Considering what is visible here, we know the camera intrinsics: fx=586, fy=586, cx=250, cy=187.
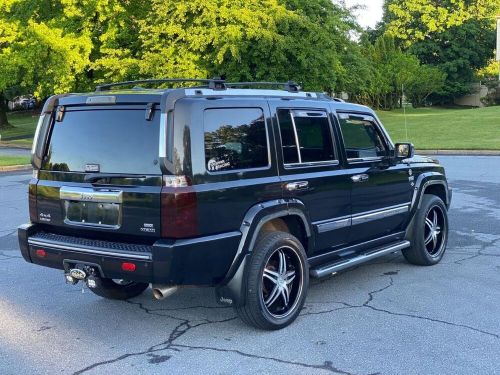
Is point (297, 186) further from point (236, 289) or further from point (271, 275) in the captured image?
point (236, 289)

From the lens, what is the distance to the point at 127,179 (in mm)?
4371

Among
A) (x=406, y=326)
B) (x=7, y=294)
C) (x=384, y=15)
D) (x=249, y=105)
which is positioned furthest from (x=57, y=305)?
(x=384, y=15)

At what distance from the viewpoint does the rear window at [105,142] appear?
435 cm

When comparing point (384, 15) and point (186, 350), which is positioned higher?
point (384, 15)

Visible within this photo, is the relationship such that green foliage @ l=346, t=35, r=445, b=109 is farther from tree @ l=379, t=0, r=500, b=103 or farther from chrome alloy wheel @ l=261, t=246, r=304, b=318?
chrome alloy wheel @ l=261, t=246, r=304, b=318

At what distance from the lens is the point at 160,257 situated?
4113 millimetres

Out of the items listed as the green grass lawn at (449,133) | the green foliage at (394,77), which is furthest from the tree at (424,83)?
the green grass lawn at (449,133)

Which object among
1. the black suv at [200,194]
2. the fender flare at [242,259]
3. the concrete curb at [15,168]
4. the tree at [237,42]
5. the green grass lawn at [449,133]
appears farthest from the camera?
the tree at [237,42]

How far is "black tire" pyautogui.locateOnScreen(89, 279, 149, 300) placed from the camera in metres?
5.46

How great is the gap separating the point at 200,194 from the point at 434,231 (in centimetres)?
368

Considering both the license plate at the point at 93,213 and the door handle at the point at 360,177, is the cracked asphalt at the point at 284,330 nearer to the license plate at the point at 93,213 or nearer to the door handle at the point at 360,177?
the license plate at the point at 93,213

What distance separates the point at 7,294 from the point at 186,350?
8.11 ft

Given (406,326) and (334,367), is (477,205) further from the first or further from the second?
(334,367)

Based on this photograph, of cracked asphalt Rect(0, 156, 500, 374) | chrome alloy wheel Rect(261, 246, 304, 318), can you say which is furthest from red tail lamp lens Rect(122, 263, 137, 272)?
chrome alloy wheel Rect(261, 246, 304, 318)
